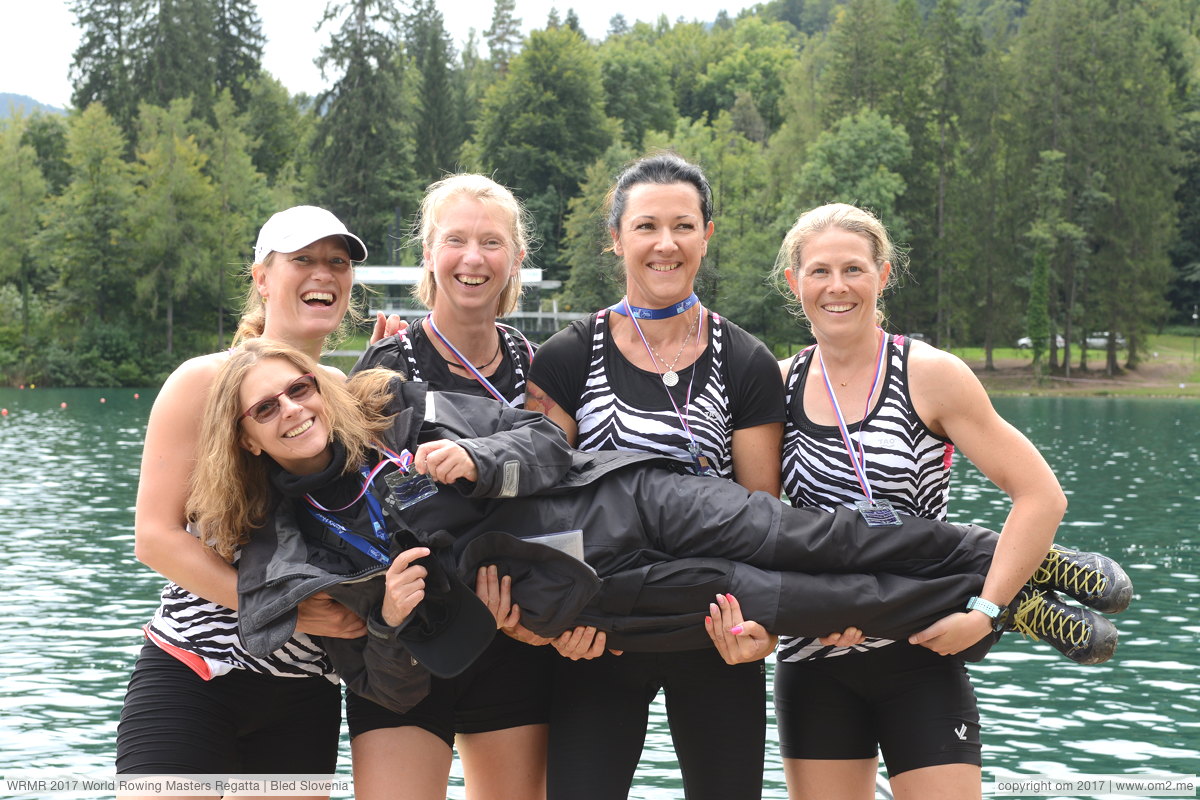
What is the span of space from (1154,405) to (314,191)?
45.3m

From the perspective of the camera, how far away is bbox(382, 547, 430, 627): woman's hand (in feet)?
11.0

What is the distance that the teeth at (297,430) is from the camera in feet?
11.6

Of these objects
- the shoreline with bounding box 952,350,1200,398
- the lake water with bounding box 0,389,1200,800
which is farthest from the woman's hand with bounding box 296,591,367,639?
the shoreline with bounding box 952,350,1200,398

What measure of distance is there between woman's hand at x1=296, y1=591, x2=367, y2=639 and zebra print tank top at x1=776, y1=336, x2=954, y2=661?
4.90 ft

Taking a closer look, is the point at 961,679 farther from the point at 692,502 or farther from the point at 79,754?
the point at 79,754

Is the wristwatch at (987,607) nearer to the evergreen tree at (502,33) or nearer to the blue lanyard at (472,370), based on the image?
the blue lanyard at (472,370)

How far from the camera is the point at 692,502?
3.65 meters

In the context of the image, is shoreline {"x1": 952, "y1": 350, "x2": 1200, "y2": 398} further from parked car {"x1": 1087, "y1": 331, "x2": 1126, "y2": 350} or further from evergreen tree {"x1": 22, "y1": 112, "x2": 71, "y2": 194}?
evergreen tree {"x1": 22, "y1": 112, "x2": 71, "y2": 194}

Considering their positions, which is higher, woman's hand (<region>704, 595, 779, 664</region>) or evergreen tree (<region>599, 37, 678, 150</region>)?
evergreen tree (<region>599, 37, 678, 150</region>)

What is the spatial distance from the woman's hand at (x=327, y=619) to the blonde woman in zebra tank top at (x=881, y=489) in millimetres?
1512

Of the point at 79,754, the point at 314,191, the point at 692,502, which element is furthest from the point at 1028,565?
the point at 314,191

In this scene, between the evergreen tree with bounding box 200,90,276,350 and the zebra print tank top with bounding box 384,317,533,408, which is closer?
the zebra print tank top with bounding box 384,317,533,408

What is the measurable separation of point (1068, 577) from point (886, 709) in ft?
2.44

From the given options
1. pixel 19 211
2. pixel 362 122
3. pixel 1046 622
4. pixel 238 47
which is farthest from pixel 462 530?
A: pixel 238 47
